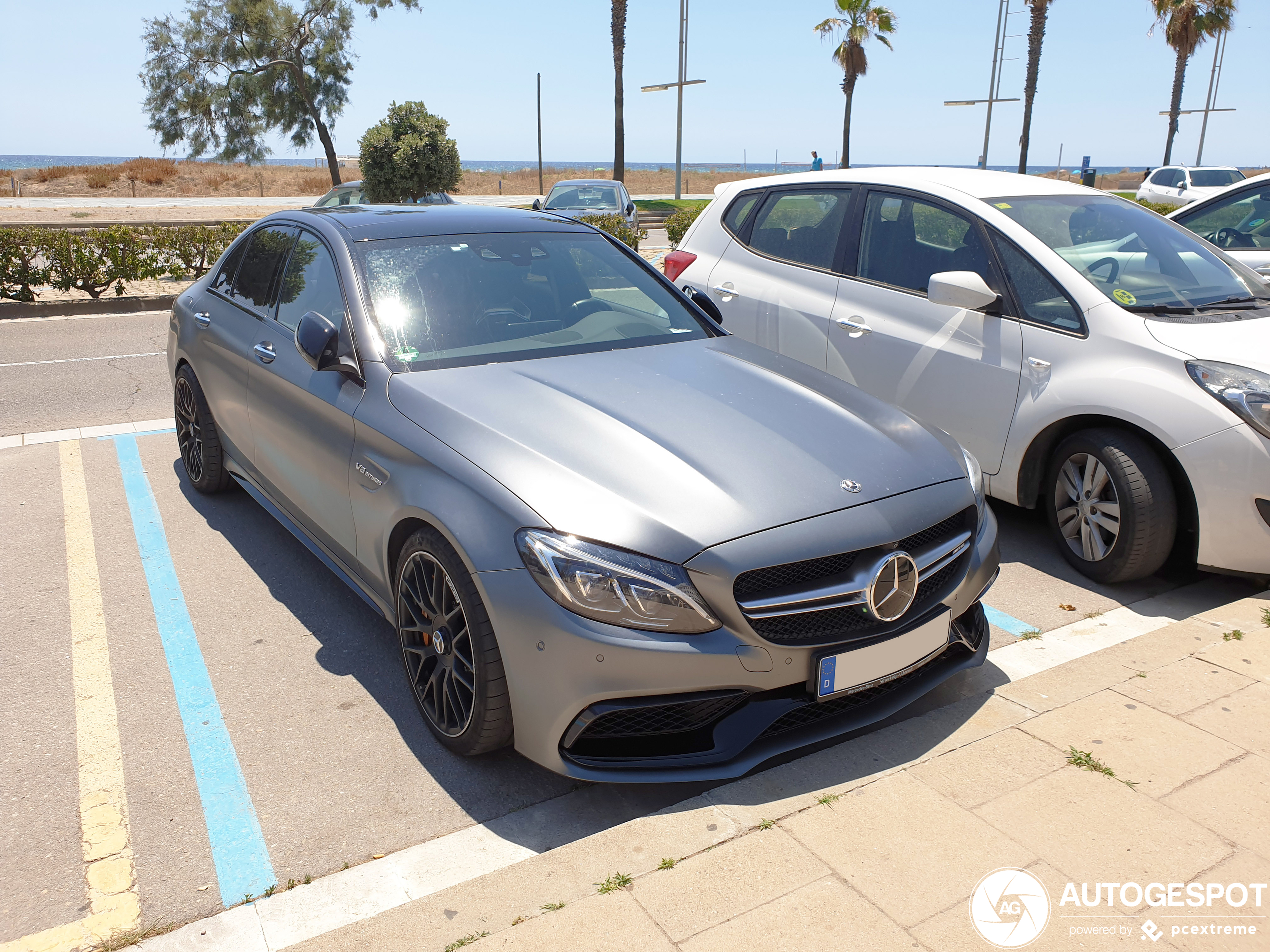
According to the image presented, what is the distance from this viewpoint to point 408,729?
133 inches

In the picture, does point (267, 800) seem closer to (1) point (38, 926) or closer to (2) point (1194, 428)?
(1) point (38, 926)

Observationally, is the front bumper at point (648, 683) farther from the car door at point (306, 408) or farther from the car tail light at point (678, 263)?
the car tail light at point (678, 263)

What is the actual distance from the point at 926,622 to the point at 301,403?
2584 mm

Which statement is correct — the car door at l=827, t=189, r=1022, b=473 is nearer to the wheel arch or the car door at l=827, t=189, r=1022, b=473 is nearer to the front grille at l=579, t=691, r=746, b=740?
the wheel arch

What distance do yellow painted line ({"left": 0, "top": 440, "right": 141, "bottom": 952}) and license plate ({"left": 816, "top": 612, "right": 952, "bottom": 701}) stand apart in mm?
1938

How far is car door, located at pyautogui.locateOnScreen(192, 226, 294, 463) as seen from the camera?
15.4 ft

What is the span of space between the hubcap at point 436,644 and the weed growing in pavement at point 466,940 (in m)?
0.75

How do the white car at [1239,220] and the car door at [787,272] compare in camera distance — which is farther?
the white car at [1239,220]

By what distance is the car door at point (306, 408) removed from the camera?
144 inches

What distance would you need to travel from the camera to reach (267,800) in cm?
301

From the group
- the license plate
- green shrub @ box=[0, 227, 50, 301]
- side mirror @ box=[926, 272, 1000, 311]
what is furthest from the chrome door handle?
green shrub @ box=[0, 227, 50, 301]

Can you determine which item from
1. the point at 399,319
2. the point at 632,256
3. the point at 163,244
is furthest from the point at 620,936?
the point at 163,244

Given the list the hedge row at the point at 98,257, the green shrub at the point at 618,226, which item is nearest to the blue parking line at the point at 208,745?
the hedge row at the point at 98,257

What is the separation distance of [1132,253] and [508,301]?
3.19m
